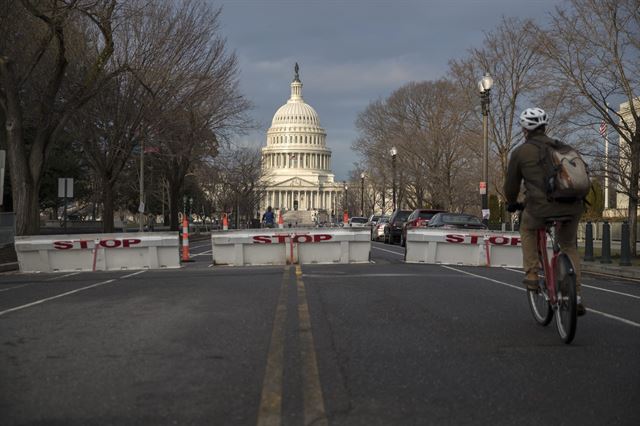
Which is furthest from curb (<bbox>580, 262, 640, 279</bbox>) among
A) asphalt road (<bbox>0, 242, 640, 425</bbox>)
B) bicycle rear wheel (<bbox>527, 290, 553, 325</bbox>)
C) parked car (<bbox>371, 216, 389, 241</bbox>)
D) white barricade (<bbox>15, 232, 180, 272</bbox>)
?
parked car (<bbox>371, 216, 389, 241</bbox>)

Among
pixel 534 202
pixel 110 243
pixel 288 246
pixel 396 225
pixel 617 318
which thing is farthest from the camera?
pixel 396 225

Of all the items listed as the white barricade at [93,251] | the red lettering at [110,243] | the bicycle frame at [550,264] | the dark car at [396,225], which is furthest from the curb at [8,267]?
the dark car at [396,225]

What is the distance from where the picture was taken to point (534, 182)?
6691mm

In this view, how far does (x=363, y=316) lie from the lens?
772 centimetres

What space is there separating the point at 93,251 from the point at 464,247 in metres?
8.04

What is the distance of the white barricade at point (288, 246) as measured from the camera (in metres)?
16.8

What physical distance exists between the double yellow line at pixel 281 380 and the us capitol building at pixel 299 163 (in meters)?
146

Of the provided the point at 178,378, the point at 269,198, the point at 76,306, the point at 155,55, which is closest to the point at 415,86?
the point at 155,55

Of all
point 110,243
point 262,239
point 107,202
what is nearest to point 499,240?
point 262,239

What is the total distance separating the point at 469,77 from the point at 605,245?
19081mm

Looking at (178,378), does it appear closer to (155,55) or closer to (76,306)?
(76,306)

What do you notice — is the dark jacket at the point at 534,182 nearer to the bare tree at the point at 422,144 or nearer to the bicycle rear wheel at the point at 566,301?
the bicycle rear wheel at the point at 566,301

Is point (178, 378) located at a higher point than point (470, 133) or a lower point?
lower

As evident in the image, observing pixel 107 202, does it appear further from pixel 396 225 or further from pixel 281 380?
pixel 281 380
